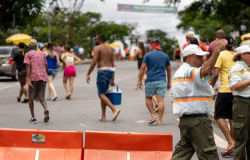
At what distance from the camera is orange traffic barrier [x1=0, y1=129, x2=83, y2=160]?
7.20m

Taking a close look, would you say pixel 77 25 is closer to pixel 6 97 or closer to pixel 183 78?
pixel 6 97

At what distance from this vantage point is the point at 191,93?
6.06 m

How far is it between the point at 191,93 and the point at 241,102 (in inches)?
54.3

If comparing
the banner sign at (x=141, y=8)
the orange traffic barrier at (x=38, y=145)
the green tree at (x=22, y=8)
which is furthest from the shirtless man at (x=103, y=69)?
the banner sign at (x=141, y=8)

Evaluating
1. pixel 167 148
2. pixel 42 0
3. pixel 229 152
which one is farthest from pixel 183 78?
pixel 42 0

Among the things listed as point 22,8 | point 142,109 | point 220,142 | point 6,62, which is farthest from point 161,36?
point 220,142

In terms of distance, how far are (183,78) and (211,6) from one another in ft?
84.3

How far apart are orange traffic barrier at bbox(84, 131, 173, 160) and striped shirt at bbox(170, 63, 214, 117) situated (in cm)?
106

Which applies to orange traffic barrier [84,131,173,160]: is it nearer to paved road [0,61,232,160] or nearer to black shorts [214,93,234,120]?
black shorts [214,93,234,120]

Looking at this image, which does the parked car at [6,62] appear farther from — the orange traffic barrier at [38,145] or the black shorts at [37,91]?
the orange traffic barrier at [38,145]

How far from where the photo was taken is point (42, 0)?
1129 inches

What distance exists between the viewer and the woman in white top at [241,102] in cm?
711

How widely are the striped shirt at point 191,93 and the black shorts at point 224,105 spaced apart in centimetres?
229

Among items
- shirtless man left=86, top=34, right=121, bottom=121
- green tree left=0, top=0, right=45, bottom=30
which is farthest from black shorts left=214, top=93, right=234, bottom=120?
green tree left=0, top=0, right=45, bottom=30
